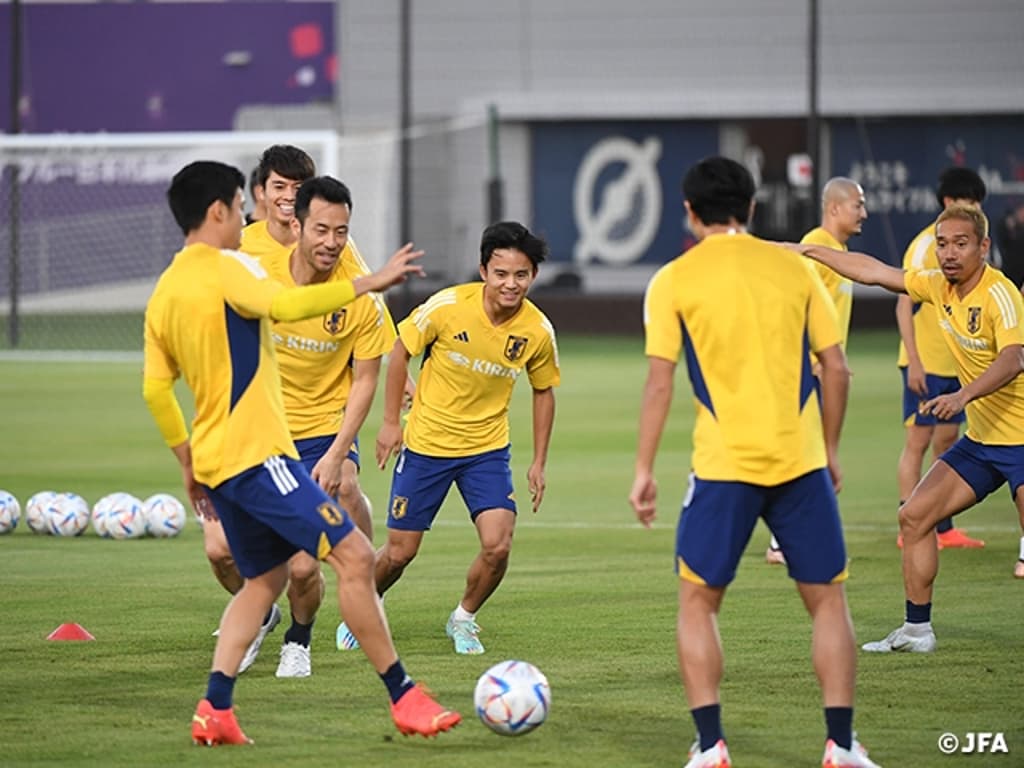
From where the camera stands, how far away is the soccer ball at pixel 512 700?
24.9ft

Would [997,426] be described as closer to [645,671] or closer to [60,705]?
[645,671]

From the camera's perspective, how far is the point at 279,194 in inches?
388

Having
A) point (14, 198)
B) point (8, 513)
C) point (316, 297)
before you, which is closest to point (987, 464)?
point (316, 297)

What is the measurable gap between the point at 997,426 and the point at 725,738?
2.98m

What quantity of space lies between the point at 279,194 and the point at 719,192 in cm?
334

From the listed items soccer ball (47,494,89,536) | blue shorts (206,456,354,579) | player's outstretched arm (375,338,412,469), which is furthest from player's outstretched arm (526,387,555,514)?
soccer ball (47,494,89,536)

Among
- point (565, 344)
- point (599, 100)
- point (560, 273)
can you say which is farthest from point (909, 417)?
point (599, 100)

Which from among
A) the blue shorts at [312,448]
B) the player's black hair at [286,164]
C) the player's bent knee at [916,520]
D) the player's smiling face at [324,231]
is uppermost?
the player's black hair at [286,164]

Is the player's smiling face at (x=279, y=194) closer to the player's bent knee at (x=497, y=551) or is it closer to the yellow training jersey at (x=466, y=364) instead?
the yellow training jersey at (x=466, y=364)

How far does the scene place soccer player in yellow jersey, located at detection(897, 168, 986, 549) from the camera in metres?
13.5

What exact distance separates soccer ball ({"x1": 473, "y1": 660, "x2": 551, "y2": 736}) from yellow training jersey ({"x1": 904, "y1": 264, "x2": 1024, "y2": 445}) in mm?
3384

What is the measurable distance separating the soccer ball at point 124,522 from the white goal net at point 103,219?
16135 mm

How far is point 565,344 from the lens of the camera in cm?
3653

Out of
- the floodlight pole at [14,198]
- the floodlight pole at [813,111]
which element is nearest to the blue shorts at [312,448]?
the floodlight pole at [14,198]
